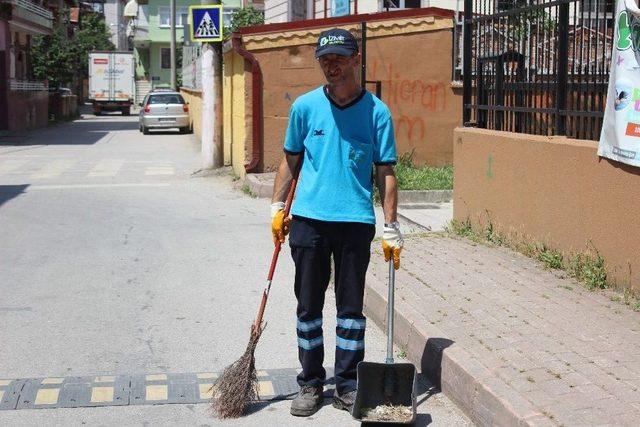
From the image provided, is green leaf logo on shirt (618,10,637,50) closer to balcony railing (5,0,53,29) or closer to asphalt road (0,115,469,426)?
asphalt road (0,115,469,426)

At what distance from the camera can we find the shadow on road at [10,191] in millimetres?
15406

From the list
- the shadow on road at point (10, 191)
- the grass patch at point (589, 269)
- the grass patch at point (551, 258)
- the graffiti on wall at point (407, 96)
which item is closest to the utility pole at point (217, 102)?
the graffiti on wall at point (407, 96)

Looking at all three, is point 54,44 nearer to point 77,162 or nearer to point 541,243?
point 77,162

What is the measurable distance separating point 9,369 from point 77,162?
17.3 meters

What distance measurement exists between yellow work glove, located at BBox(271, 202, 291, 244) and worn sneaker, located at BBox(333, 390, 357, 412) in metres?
0.93

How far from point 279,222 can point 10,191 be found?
12134 mm

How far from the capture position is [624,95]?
7.27m

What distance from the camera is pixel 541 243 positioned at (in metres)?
8.68

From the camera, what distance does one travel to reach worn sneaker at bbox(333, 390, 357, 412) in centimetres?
539

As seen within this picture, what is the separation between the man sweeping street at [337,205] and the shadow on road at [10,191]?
407 inches

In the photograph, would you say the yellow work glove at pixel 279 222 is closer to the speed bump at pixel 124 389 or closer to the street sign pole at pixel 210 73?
the speed bump at pixel 124 389

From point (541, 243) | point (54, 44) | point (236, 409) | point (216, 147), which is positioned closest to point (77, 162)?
point (216, 147)

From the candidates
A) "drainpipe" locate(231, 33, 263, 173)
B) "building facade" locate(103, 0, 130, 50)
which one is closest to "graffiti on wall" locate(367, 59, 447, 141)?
"drainpipe" locate(231, 33, 263, 173)

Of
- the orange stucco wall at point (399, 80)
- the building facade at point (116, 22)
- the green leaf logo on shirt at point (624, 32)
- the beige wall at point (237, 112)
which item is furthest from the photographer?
the building facade at point (116, 22)
